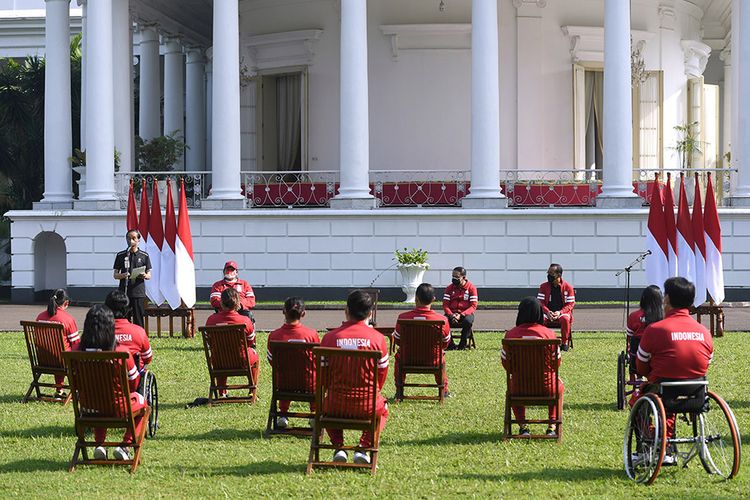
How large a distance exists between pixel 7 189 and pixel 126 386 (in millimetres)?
30187

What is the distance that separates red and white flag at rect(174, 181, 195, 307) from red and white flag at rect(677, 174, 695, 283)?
26.5 ft

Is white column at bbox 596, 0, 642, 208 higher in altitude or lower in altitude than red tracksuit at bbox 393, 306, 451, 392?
higher

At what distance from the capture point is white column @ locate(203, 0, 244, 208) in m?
28.0

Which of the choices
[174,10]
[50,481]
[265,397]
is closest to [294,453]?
[50,481]

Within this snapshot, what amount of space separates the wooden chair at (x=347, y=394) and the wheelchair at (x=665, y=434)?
1.94 meters

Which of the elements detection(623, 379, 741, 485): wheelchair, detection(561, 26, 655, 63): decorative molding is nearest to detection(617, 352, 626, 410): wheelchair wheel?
detection(623, 379, 741, 485): wheelchair

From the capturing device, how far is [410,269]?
2698 centimetres

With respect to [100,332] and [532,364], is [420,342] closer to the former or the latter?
[532,364]

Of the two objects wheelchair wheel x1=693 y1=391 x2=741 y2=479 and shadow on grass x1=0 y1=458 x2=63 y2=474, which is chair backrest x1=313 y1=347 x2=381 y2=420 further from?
wheelchair wheel x1=693 y1=391 x2=741 y2=479

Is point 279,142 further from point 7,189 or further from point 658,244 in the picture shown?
point 658,244

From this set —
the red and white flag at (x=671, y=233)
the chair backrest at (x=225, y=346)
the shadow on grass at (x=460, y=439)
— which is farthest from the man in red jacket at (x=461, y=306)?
the shadow on grass at (x=460, y=439)

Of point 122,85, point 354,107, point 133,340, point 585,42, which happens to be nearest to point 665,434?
point 133,340

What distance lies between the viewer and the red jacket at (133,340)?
1042 centimetres

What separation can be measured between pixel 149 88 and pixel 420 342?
2589 cm
